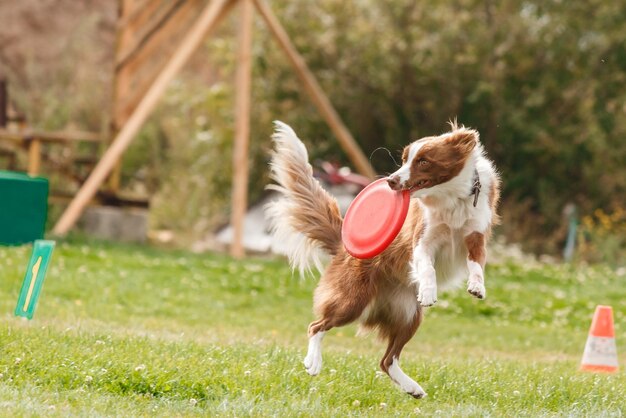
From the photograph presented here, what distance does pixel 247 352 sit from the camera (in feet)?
19.7

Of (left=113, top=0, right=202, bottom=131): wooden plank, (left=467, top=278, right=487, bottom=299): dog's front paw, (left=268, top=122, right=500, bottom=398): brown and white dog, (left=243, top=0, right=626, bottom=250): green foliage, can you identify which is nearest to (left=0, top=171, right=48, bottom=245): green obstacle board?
(left=113, top=0, right=202, bottom=131): wooden plank

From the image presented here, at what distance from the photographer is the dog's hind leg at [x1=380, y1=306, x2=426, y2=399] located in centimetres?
545

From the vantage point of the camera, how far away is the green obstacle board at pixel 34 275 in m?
6.44

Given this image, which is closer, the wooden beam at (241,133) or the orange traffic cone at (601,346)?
the orange traffic cone at (601,346)

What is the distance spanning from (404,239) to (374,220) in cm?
34

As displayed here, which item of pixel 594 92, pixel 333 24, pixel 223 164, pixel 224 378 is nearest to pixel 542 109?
pixel 594 92

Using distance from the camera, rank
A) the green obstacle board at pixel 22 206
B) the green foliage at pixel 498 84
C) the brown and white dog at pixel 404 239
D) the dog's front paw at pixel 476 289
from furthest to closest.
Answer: the green foliage at pixel 498 84 < the green obstacle board at pixel 22 206 < the brown and white dog at pixel 404 239 < the dog's front paw at pixel 476 289

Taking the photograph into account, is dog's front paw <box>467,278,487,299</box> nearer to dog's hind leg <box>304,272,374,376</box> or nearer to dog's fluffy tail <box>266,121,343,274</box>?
dog's hind leg <box>304,272,374,376</box>

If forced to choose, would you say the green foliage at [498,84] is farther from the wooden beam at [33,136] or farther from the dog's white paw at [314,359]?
the dog's white paw at [314,359]

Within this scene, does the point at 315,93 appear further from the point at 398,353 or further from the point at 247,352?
the point at 398,353

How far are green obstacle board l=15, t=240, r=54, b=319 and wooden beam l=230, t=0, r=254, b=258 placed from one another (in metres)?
6.97

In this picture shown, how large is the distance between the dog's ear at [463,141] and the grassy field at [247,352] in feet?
4.19

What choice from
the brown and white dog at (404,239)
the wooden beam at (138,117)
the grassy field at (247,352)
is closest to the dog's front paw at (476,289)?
the brown and white dog at (404,239)

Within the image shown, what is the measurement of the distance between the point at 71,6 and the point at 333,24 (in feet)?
25.1
